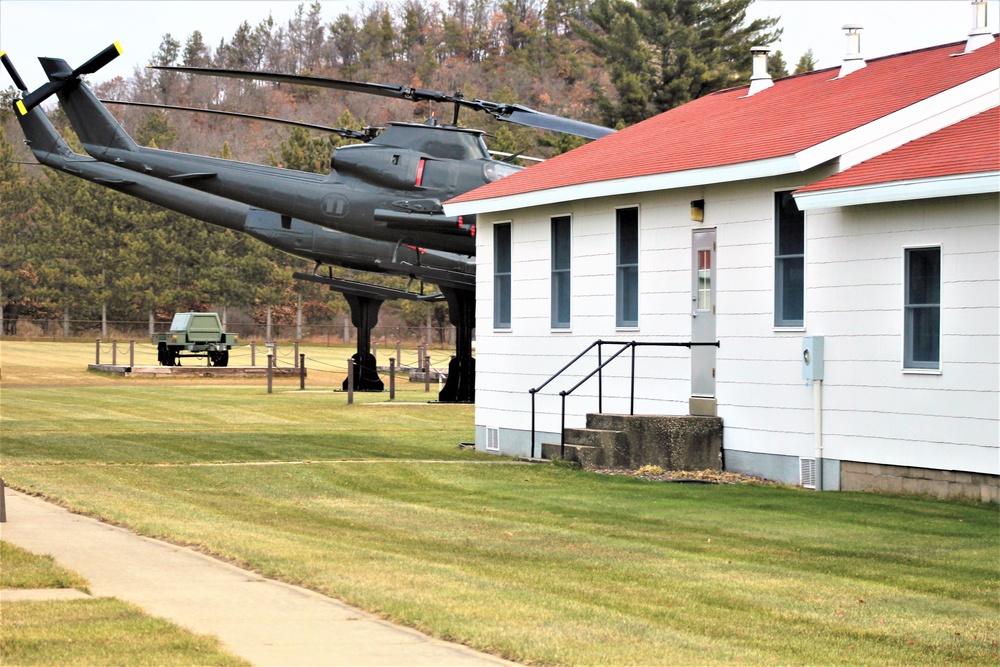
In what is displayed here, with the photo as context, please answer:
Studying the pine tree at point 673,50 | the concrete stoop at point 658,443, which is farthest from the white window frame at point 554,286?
the pine tree at point 673,50

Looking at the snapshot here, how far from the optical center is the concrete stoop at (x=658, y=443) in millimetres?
18422

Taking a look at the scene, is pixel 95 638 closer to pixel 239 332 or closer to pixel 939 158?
pixel 939 158

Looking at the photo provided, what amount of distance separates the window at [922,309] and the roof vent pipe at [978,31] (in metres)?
5.01

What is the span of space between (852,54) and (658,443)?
738 centimetres

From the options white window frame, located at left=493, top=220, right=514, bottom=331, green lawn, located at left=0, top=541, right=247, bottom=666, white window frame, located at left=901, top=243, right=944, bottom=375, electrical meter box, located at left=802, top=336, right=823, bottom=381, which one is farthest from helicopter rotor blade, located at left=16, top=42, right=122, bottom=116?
green lawn, located at left=0, top=541, right=247, bottom=666

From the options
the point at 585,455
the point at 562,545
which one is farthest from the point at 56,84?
the point at 562,545

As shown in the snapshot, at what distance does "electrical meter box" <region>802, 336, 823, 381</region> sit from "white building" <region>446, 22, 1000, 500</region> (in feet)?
0.27

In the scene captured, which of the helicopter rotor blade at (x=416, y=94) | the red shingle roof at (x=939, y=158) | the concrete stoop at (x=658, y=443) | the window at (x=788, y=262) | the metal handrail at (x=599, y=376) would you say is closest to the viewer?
the red shingle roof at (x=939, y=158)

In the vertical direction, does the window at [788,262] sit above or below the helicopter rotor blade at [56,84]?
below

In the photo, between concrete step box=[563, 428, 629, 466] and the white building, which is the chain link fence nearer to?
the white building

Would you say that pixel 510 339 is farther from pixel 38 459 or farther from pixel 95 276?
pixel 95 276

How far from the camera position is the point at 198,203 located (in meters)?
42.0

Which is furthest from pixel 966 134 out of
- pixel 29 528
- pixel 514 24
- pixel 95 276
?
pixel 514 24

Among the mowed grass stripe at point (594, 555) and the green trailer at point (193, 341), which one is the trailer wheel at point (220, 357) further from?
the mowed grass stripe at point (594, 555)
